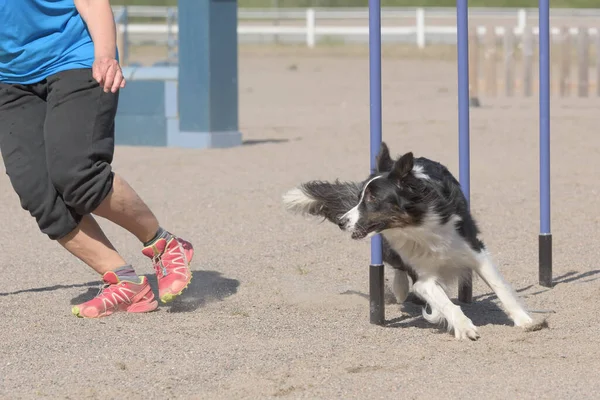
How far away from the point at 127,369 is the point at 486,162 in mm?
6322

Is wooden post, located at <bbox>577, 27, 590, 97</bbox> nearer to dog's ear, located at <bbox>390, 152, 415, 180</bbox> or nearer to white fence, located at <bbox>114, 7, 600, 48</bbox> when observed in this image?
white fence, located at <bbox>114, 7, 600, 48</bbox>

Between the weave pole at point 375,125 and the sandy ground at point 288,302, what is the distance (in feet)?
0.37

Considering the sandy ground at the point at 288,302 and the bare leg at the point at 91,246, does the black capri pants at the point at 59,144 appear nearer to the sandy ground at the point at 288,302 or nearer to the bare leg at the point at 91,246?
the bare leg at the point at 91,246

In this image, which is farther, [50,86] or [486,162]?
[486,162]

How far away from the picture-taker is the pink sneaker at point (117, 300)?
4875 millimetres

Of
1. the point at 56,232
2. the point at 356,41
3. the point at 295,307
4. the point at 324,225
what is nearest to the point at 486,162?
the point at 324,225

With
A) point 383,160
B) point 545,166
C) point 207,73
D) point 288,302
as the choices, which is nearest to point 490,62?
point 207,73

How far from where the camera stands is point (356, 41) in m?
29.8

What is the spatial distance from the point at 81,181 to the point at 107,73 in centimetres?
48

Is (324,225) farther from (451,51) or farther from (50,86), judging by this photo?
(451,51)

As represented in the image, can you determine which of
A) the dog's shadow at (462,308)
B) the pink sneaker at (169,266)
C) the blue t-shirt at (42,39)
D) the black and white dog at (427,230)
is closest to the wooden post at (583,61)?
the dog's shadow at (462,308)

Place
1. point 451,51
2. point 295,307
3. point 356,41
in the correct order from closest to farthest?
point 295,307
point 451,51
point 356,41

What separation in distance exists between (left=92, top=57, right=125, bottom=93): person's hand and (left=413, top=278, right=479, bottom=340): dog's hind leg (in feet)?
5.32

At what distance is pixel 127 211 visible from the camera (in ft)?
15.8
